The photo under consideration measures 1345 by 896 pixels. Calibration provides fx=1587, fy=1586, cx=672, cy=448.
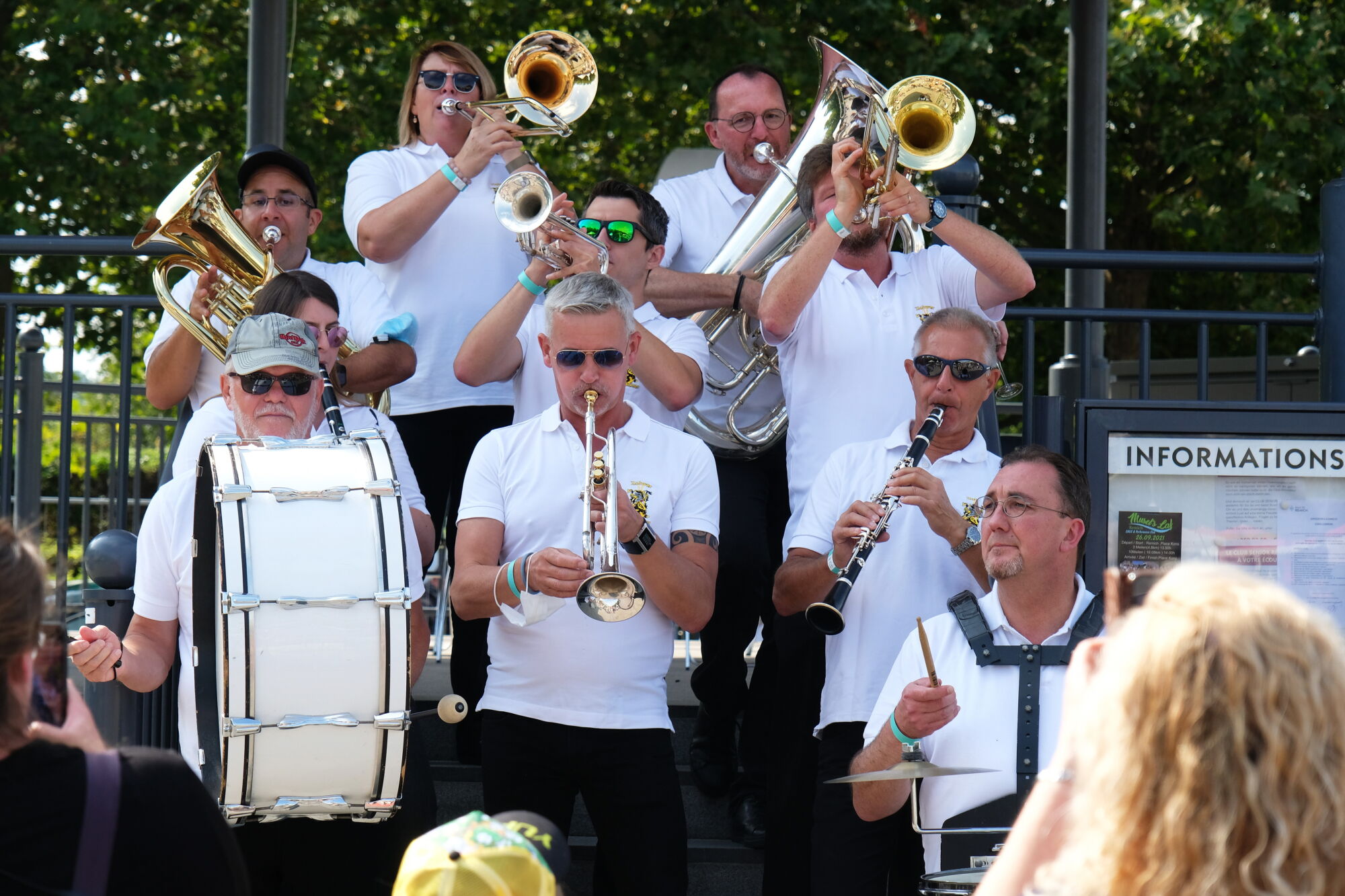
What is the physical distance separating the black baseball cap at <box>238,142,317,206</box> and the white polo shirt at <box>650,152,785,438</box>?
4.03 ft

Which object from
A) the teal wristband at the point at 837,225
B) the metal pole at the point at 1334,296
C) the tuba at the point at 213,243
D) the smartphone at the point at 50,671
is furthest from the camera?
the metal pole at the point at 1334,296

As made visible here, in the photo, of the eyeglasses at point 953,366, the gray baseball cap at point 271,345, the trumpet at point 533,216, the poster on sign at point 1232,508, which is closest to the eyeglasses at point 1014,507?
the poster on sign at point 1232,508

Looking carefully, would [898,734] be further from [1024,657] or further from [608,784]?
[608,784]

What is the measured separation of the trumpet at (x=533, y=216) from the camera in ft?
15.8

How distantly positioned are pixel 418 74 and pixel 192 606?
94.8 inches

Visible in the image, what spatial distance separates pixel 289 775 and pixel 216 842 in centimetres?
128

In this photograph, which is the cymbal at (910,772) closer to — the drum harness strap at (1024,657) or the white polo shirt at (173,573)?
the drum harness strap at (1024,657)

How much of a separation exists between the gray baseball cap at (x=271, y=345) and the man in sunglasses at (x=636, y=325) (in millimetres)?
674

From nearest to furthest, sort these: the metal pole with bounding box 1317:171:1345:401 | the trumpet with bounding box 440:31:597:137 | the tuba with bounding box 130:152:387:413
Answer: the tuba with bounding box 130:152:387:413
the metal pole with bounding box 1317:171:1345:401
the trumpet with bounding box 440:31:597:137

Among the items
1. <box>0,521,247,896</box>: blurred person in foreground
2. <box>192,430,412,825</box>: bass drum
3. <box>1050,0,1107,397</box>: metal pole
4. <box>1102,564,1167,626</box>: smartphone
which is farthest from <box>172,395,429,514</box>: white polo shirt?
<box>1050,0,1107,397</box>: metal pole

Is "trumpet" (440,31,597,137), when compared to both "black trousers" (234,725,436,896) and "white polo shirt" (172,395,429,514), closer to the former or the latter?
"white polo shirt" (172,395,429,514)

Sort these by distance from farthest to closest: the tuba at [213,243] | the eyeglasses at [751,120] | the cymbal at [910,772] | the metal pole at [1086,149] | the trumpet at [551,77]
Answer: the metal pole at [1086,149]
the eyeglasses at [751,120]
the trumpet at [551,77]
the tuba at [213,243]
the cymbal at [910,772]

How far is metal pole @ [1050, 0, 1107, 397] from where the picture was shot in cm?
824

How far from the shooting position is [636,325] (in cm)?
458
